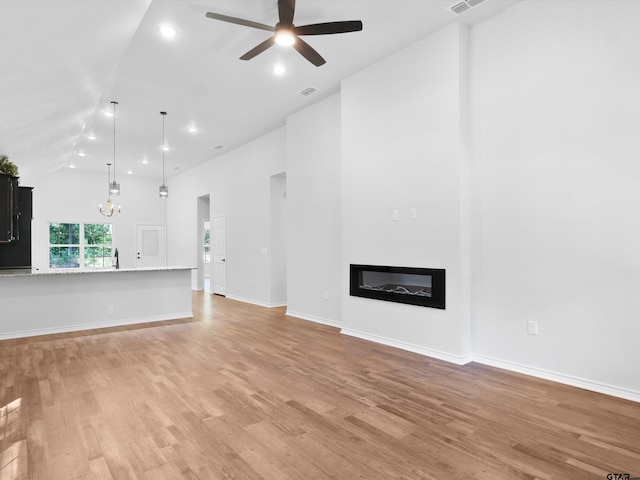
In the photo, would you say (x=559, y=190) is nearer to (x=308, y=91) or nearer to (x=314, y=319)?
(x=308, y=91)

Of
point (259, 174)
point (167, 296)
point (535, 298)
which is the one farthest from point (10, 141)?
point (535, 298)

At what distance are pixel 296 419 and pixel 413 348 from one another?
2.07 metres

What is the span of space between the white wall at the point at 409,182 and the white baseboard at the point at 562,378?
0.26 metres

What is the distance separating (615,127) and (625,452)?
8.02 feet

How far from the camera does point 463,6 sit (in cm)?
360

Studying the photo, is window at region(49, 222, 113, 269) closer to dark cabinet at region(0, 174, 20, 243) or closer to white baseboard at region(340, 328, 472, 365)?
dark cabinet at region(0, 174, 20, 243)

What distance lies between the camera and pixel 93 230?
11.1m

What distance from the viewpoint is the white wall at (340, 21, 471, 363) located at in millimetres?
3902

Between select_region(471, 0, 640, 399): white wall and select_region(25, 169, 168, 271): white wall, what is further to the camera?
select_region(25, 169, 168, 271): white wall

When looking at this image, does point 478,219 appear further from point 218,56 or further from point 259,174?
point 259,174

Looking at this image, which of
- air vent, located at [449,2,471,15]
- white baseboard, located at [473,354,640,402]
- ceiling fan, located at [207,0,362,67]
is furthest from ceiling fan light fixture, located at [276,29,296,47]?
white baseboard, located at [473,354,640,402]

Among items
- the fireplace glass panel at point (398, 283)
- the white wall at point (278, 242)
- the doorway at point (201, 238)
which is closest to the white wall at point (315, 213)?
the fireplace glass panel at point (398, 283)

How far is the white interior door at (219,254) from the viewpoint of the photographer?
29.9 feet

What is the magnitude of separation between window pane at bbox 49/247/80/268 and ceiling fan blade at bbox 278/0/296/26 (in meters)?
10.5
